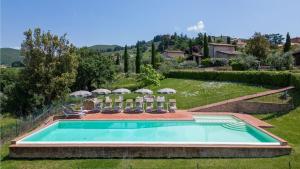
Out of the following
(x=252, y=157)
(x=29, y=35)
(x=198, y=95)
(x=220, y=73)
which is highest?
(x=29, y=35)

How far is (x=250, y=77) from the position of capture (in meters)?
31.9

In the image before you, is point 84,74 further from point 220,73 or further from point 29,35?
point 220,73

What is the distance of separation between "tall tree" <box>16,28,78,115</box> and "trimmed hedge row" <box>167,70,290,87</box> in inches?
652

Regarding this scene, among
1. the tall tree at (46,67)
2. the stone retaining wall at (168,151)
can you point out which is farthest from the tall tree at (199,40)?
the stone retaining wall at (168,151)

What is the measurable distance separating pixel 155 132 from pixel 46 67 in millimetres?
15333

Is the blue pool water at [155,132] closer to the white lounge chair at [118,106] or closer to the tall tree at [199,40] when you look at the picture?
the white lounge chair at [118,106]

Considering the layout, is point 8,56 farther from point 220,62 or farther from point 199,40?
point 220,62

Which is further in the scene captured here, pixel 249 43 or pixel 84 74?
pixel 249 43

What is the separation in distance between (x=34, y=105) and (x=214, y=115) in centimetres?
1835

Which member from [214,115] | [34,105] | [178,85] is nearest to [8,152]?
[214,115]

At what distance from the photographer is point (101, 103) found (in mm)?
27469

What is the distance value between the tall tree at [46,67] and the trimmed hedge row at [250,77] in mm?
16562

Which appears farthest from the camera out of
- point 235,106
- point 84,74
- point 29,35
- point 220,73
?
point 84,74

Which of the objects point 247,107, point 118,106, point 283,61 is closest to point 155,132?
point 118,106
